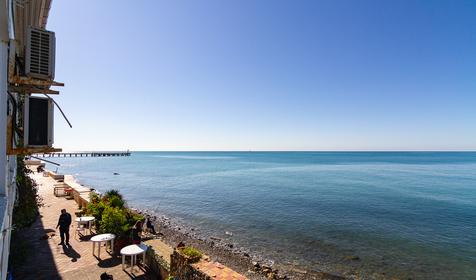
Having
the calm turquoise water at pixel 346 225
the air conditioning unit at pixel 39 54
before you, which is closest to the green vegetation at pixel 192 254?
the air conditioning unit at pixel 39 54

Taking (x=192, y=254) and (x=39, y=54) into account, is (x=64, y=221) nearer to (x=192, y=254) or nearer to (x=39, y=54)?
(x=192, y=254)

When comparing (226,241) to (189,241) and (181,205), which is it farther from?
(181,205)

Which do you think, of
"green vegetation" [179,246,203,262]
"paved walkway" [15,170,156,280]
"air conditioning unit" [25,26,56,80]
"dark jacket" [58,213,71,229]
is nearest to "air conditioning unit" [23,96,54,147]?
"air conditioning unit" [25,26,56,80]

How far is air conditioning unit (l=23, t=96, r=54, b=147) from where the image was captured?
150 inches

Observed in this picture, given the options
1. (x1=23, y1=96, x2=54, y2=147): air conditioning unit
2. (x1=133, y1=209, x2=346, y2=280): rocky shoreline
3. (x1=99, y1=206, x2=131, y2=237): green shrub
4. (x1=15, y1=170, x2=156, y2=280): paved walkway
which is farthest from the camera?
(x1=133, y1=209, x2=346, y2=280): rocky shoreline

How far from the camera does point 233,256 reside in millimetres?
16547

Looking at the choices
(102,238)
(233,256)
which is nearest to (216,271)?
(102,238)

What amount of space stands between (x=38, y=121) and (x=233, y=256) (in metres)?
15.2

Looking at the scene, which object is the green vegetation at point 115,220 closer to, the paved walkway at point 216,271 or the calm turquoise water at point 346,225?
the paved walkway at point 216,271

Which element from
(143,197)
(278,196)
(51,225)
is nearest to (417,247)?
(278,196)

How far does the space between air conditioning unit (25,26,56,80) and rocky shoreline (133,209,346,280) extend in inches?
535

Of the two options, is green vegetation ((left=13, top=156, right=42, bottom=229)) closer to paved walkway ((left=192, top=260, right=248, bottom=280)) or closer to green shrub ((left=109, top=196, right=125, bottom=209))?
paved walkway ((left=192, top=260, right=248, bottom=280))

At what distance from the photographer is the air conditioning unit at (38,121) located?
382cm

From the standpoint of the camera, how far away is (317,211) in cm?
2823
